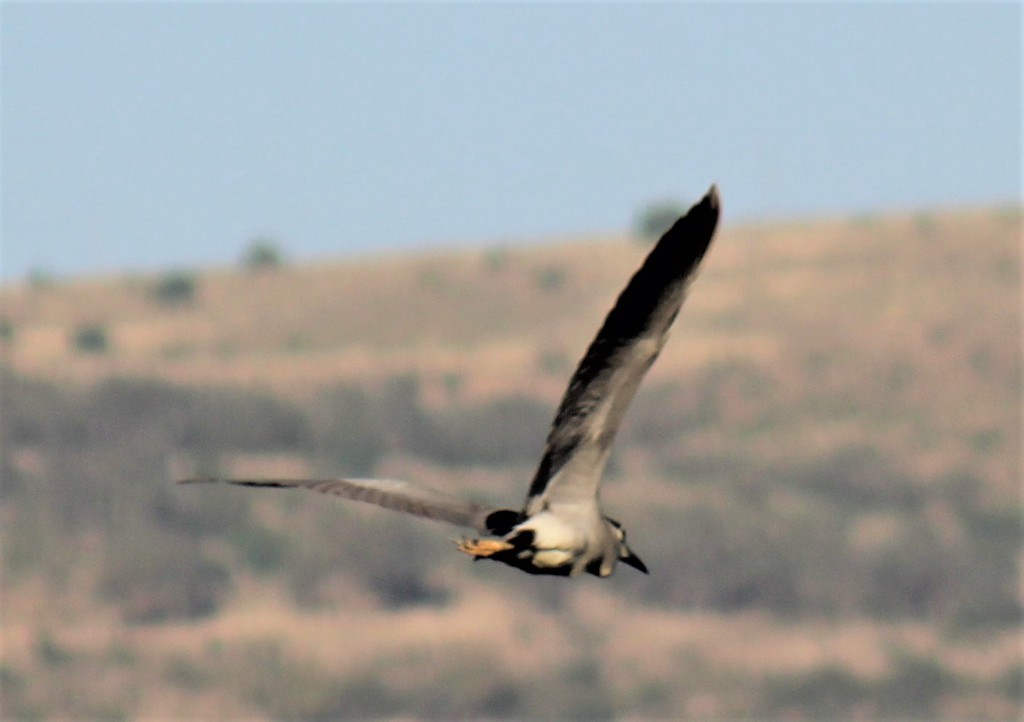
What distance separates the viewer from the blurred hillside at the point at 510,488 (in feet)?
227

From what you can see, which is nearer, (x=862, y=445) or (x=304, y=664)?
(x=304, y=664)

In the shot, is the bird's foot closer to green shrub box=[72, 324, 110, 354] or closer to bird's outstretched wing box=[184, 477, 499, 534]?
bird's outstretched wing box=[184, 477, 499, 534]

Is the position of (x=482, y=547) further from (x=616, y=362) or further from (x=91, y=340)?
(x=91, y=340)

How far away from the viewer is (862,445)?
87.7 meters

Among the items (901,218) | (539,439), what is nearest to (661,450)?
(539,439)

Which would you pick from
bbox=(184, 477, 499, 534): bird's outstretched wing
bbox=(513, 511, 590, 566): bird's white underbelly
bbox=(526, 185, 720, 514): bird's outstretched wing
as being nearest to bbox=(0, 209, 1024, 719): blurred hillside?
bbox=(184, 477, 499, 534): bird's outstretched wing

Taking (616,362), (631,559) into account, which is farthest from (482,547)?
(631,559)

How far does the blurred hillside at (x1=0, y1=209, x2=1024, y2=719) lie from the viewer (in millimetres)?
69250

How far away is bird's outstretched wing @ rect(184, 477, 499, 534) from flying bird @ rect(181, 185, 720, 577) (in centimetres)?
1

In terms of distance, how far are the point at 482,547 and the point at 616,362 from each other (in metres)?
1.17

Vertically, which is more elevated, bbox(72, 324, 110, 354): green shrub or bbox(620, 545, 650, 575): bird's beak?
bbox(620, 545, 650, 575): bird's beak

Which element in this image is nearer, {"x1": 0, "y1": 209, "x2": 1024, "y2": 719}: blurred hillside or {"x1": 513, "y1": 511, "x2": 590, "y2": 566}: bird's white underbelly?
{"x1": 513, "y1": 511, "x2": 590, "y2": 566}: bird's white underbelly

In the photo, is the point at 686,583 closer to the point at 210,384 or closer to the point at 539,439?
the point at 539,439

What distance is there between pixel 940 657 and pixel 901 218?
43.3m
